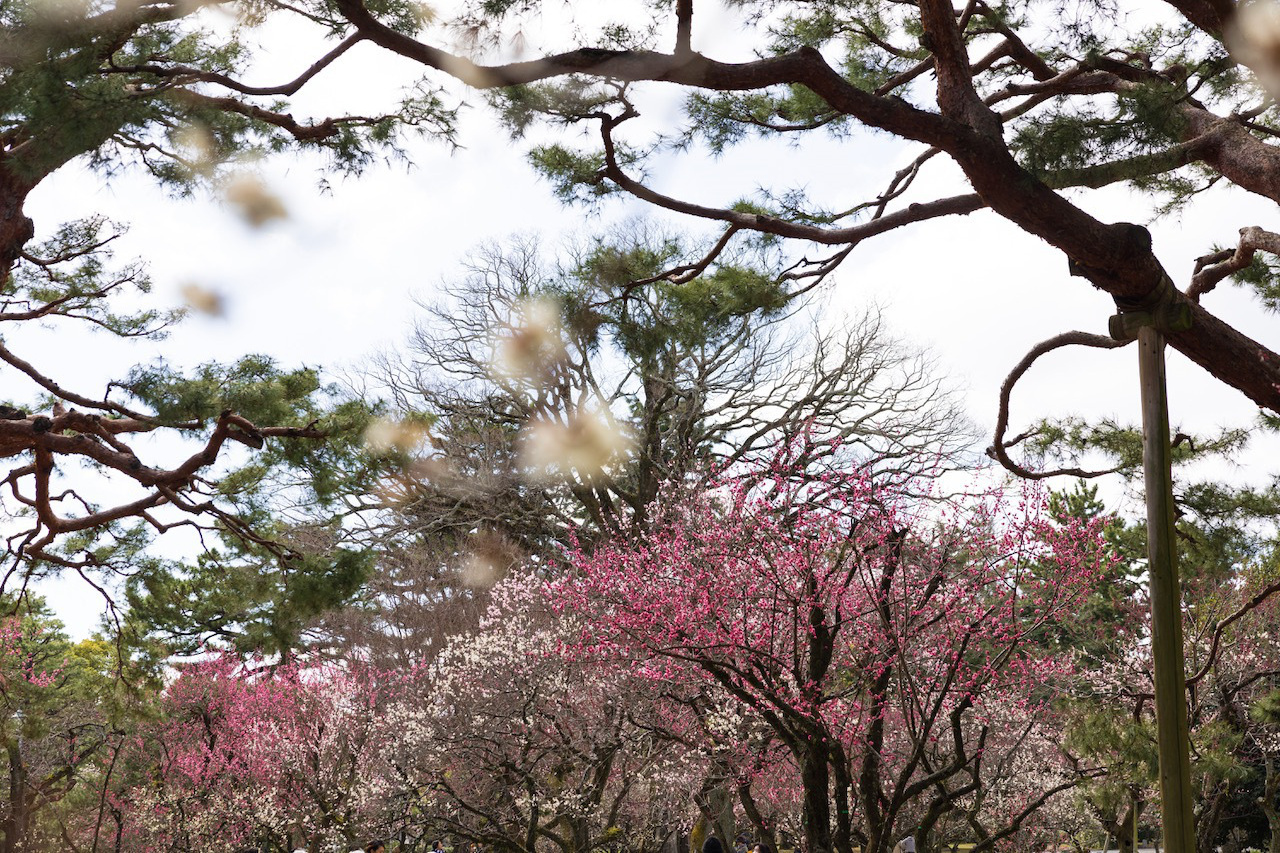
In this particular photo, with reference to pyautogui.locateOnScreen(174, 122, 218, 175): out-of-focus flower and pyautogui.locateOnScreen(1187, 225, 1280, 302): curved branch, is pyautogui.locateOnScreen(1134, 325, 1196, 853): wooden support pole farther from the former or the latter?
pyautogui.locateOnScreen(174, 122, 218, 175): out-of-focus flower

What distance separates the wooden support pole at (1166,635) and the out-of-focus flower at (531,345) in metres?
14.2

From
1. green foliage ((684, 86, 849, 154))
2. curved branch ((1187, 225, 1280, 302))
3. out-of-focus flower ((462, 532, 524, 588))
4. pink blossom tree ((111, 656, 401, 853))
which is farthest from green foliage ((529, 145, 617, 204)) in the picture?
out-of-focus flower ((462, 532, 524, 588))

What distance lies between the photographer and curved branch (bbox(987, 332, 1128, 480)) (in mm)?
6141

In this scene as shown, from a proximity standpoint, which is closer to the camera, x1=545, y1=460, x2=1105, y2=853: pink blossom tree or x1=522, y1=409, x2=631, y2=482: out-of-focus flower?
x1=545, y1=460, x2=1105, y2=853: pink blossom tree

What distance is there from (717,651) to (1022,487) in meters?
2.22

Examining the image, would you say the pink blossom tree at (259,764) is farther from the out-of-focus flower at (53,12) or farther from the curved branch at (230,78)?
the out-of-focus flower at (53,12)

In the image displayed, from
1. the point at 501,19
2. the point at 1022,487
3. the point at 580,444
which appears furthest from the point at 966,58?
the point at 580,444

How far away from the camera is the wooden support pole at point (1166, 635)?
4164mm

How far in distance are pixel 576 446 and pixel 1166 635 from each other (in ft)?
47.8

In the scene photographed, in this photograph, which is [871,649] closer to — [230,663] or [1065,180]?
[1065,180]

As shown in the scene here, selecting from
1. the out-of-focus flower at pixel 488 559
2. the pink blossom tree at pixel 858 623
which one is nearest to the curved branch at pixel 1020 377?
the pink blossom tree at pixel 858 623

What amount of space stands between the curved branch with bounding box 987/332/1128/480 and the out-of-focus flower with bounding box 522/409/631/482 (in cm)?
1089

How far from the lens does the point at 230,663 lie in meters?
19.2

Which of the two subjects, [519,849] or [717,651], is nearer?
[717,651]
